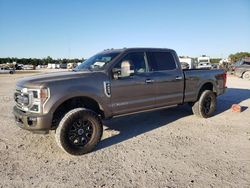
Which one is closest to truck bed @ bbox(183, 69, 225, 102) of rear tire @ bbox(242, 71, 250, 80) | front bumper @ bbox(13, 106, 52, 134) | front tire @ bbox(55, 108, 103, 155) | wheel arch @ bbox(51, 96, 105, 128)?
wheel arch @ bbox(51, 96, 105, 128)

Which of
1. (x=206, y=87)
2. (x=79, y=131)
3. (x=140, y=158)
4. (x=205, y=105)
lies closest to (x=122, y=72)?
(x=79, y=131)

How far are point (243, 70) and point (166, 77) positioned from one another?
19.4 metres

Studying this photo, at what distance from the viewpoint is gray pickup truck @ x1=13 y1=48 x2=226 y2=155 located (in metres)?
4.37

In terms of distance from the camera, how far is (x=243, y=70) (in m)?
22.8

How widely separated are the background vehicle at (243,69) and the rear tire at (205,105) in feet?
56.5

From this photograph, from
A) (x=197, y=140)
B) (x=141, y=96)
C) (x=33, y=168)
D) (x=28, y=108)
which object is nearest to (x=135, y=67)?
(x=141, y=96)

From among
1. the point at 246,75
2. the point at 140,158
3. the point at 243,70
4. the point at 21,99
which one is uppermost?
the point at 21,99

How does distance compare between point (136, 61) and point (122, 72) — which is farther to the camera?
point (136, 61)

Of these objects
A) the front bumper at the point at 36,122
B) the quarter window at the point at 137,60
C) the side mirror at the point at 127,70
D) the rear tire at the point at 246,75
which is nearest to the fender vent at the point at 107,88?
the side mirror at the point at 127,70

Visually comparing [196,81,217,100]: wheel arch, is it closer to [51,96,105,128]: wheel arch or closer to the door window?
the door window

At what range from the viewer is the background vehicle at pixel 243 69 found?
2259 centimetres

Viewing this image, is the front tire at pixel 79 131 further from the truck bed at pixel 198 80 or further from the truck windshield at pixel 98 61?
the truck bed at pixel 198 80

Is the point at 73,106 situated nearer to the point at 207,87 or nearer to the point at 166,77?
the point at 166,77

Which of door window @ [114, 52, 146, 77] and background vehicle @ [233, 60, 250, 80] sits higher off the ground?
door window @ [114, 52, 146, 77]
